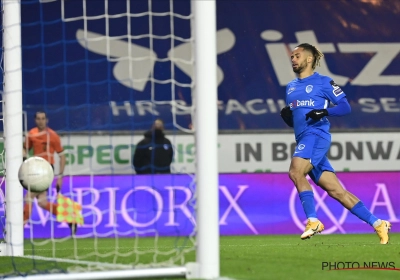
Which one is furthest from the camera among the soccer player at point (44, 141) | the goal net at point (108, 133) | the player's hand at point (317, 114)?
the soccer player at point (44, 141)

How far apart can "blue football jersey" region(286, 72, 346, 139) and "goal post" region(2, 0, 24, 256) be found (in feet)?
7.32

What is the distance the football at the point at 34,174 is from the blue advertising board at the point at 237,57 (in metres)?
5.98

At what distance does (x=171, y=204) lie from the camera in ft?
41.0

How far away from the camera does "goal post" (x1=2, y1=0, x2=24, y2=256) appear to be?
23.5 feet

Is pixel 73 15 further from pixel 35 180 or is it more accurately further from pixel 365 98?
pixel 35 180

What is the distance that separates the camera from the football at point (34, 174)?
273 inches

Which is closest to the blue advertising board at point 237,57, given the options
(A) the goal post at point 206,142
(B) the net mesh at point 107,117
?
(B) the net mesh at point 107,117

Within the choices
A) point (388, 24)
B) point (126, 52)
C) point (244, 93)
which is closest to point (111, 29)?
point (126, 52)

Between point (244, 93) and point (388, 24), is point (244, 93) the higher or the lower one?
the lower one

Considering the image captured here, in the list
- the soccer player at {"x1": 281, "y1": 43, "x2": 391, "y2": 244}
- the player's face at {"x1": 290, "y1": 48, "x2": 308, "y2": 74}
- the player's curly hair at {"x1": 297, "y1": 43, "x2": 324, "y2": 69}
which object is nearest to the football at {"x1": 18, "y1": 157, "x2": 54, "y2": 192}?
the soccer player at {"x1": 281, "y1": 43, "x2": 391, "y2": 244}

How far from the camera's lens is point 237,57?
14.1m

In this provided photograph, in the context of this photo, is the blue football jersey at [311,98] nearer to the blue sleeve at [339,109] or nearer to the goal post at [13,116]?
the blue sleeve at [339,109]

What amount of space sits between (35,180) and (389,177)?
7.16m

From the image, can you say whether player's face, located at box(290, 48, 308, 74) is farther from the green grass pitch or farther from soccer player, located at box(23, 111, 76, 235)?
soccer player, located at box(23, 111, 76, 235)
